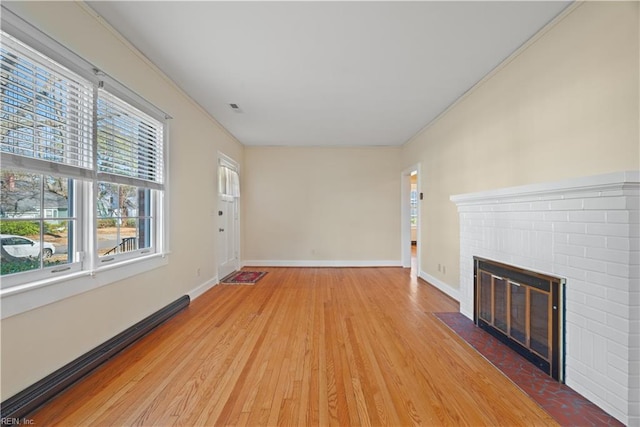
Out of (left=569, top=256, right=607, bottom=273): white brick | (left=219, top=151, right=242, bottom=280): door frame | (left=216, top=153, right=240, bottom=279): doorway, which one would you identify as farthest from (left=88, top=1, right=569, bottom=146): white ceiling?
(left=569, top=256, right=607, bottom=273): white brick

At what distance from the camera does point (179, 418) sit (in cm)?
150

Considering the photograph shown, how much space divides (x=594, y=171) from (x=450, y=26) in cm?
151

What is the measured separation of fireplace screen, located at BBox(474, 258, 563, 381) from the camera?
6.08 ft

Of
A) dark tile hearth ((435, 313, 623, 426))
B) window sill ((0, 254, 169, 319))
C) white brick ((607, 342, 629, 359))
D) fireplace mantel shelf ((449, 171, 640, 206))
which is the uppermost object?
fireplace mantel shelf ((449, 171, 640, 206))

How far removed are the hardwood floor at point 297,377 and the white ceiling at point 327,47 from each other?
268cm

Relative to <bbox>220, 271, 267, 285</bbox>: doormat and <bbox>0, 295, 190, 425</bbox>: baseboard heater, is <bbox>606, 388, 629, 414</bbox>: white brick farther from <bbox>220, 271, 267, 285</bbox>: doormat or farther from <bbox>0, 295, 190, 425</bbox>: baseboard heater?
<bbox>220, 271, 267, 285</bbox>: doormat

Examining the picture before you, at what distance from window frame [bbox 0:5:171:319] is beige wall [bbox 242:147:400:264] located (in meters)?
3.02

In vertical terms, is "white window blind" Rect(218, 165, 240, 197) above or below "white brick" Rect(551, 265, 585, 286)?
above

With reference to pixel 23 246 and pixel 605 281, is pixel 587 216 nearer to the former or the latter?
pixel 605 281

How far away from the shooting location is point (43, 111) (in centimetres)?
165

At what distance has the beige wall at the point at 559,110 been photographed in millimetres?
1619

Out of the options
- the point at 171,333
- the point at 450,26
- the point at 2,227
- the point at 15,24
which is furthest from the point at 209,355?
the point at 450,26

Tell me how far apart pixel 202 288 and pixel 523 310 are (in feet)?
12.5


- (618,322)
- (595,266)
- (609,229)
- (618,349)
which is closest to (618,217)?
(609,229)
